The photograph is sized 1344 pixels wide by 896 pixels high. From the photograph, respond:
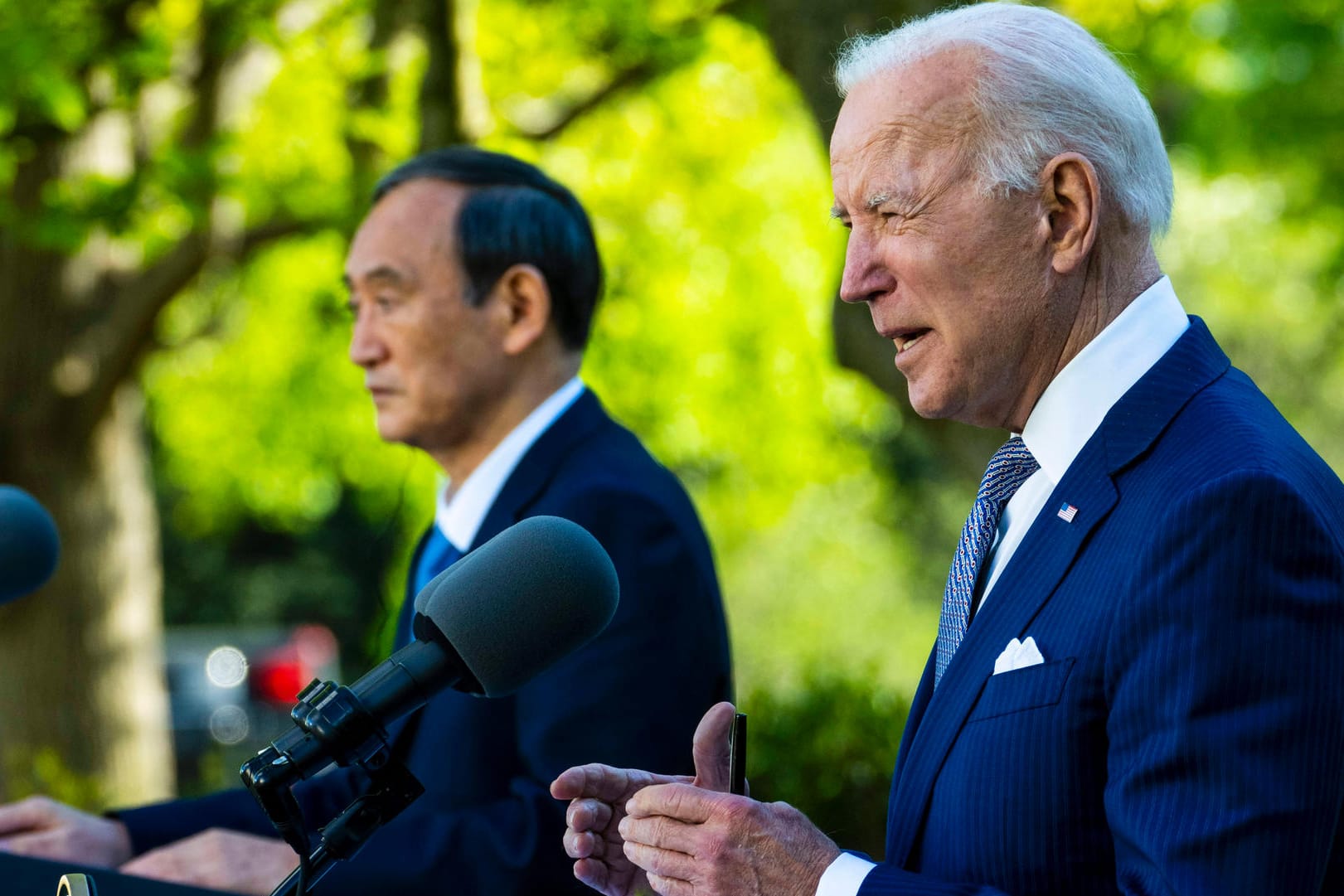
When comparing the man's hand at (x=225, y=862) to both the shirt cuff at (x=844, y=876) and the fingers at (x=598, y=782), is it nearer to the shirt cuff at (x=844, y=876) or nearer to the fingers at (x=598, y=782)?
the fingers at (x=598, y=782)

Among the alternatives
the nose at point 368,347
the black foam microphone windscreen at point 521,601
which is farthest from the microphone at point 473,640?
the nose at point 368,347

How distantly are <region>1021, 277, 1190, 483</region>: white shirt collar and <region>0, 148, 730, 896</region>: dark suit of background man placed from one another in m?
0.97

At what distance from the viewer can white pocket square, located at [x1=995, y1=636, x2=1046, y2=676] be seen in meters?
1.88

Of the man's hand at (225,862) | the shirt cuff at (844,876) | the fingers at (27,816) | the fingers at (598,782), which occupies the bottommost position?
the man's hand at (225,862)

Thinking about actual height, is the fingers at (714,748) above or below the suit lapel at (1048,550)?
below

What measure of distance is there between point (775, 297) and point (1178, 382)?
32.7 feet

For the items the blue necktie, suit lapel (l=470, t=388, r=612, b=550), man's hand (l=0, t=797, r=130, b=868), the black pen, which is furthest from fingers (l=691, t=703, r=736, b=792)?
man's hand (l=0, t=797, r=130, b=868)

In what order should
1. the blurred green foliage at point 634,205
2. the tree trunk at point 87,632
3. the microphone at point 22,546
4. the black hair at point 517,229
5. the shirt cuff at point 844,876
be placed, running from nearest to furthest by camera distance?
the shirt cuff at point 844,876 → the microphone at point 22,546 → the black hair at point 517,229 → the blurred green foliage at point 634,205 → the tree trunk at point 87,632

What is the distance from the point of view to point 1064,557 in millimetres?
1923

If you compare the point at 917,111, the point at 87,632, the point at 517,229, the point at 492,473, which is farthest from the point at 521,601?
the point at 87,632

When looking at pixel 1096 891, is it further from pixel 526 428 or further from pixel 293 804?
Result: pixel 526 428

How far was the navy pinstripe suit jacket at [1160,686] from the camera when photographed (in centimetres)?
163

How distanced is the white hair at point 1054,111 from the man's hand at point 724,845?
0.91m

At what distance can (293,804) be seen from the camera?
1.72 metres
